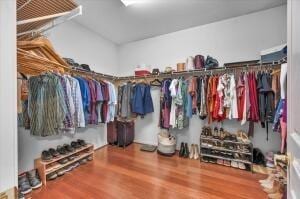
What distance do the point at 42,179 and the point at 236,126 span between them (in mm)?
3125

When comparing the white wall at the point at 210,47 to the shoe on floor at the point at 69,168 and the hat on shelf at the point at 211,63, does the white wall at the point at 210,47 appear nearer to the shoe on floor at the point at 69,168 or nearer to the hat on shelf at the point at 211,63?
the hat on shelf at the point at 211,63

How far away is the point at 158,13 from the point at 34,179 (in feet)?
9.96

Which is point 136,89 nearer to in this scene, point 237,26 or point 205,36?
point 205,36

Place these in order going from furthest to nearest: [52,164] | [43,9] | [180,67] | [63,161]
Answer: [180,67] → [63,161] → [52,164] → [43,9]

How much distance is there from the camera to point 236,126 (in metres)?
2.89

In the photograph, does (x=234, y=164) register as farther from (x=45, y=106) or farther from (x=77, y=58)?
(x=77, y=58)

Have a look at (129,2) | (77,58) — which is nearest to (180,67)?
(129,2)

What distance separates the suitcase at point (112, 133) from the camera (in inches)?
147

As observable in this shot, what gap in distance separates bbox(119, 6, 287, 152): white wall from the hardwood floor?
29.8 inches

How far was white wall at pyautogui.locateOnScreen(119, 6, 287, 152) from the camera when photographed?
262 centimetres

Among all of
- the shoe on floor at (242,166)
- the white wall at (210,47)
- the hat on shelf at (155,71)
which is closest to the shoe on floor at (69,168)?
the white wall at (210,47)

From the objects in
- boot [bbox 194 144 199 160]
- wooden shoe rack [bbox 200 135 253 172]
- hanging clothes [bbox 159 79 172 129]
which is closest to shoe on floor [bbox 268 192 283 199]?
wooden shoe rack [bbox 200 135 253 172]

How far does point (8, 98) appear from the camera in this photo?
0.44 meters

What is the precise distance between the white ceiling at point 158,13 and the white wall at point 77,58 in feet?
0.82
